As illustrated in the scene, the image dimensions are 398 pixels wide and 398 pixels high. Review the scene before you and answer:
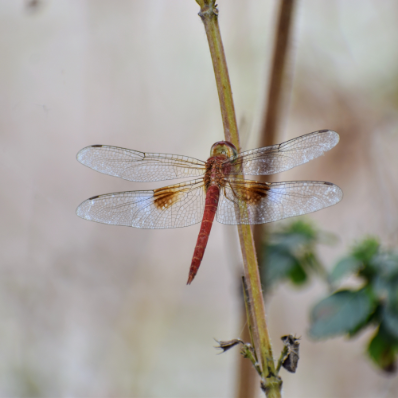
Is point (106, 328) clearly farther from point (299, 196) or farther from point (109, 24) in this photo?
point (109, 24)

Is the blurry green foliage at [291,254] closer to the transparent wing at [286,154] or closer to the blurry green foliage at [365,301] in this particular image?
the blurry green foliage at [365,301]

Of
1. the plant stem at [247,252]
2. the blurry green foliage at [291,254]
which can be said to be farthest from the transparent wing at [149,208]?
the blurry green foliage at [291,254]

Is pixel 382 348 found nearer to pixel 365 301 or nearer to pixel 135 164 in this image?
pixel 365 301

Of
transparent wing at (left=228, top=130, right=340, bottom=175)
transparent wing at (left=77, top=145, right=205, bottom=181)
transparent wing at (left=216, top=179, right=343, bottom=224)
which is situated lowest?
transparent wing at (left=216, top=179, right=343, bottom=224)

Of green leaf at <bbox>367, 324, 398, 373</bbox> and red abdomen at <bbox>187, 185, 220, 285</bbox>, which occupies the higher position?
red abdomen at <bbox>187, 185, 220, 285</bbox>

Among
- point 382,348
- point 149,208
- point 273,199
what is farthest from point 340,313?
point 149,208

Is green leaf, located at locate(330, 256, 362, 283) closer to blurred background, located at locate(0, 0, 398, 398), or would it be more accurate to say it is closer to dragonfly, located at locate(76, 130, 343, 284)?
dragonfly, located at locate(76, 130, 343, 284)

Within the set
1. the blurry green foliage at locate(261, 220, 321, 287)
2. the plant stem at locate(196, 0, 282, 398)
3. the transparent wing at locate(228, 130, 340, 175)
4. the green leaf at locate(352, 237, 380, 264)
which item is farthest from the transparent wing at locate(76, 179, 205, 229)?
the green leaf at locate(352, 237, 380, 264)
